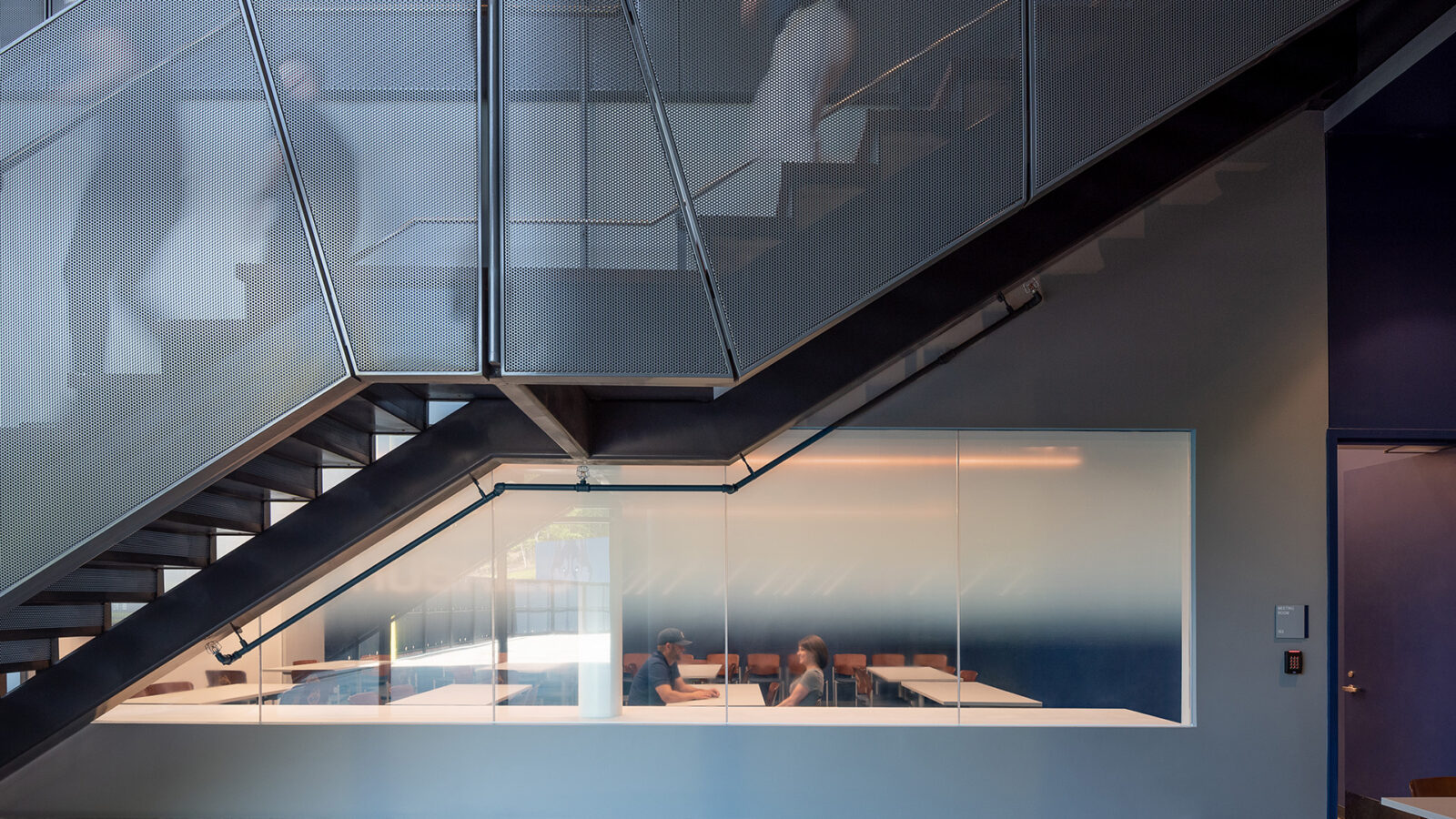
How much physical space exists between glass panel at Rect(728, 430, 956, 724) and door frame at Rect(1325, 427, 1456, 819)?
2.11m

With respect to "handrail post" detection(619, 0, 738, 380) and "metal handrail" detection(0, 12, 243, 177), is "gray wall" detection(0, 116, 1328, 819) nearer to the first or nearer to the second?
"handrail post" detection(619, 0, 738, 380)

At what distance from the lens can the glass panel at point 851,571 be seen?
230 inches

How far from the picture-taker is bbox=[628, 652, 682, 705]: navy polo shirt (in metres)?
5.82

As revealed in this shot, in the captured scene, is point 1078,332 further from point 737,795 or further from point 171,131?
point 171,131

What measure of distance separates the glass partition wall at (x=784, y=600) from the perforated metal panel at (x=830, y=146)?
264 centimetres

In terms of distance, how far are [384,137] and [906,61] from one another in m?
1.73

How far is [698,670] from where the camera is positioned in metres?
5.84

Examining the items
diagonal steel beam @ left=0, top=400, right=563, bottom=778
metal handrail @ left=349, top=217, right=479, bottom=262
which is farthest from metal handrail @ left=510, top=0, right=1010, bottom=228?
diagonal steel beam @ left=0, top=400, right=563, bottom=778

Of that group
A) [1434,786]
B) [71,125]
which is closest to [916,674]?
[1434,786]

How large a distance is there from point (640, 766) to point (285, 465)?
253 centimetres

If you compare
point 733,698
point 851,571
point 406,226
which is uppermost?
point 406,226

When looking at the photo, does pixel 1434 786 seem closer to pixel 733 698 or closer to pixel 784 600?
pixel 784 600

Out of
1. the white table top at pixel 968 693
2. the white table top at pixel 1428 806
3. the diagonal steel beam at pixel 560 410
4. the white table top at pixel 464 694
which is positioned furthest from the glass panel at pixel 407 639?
the white table top at pixel 1428 806

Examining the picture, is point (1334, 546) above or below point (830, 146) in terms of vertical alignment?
below
